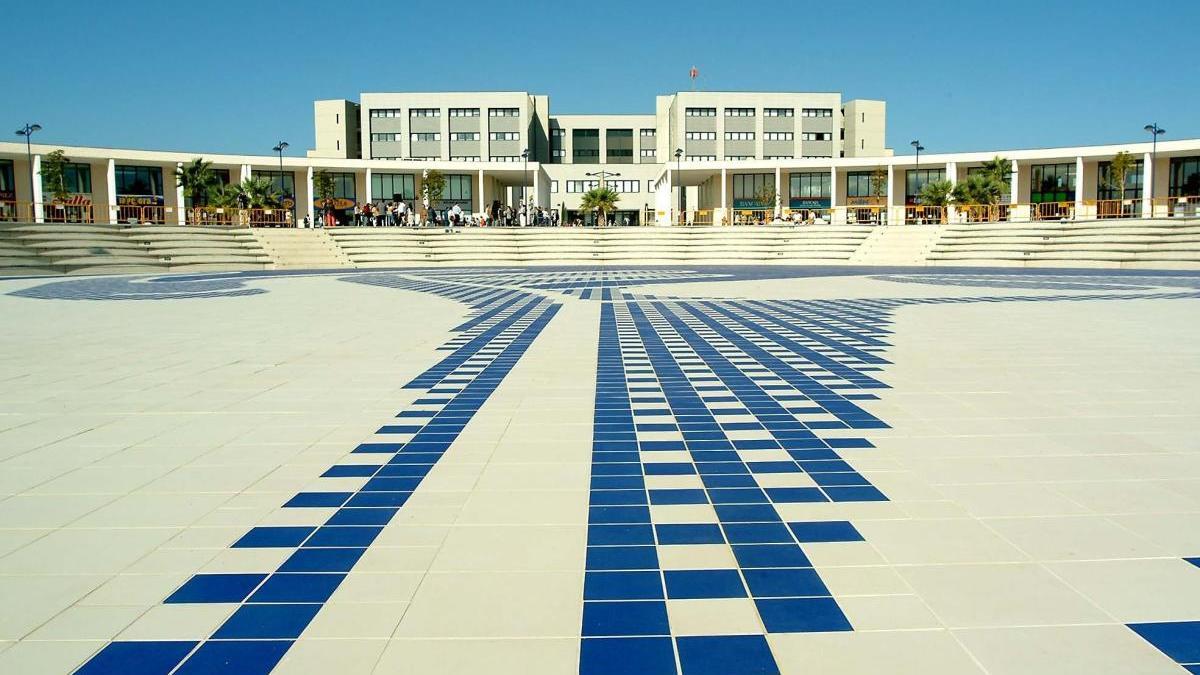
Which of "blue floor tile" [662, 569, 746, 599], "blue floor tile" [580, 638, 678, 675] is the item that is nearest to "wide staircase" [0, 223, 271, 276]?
"blue floor tile" [662, 569, 746, 599]

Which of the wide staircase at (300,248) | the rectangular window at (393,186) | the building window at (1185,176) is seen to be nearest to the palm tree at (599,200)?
the rectangular window at (393,186)

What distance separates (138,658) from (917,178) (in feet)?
221

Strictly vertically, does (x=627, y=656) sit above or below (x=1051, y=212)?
below

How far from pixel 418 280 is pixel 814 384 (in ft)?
66.7

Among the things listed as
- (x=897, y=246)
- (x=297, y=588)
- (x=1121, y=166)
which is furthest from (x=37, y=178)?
(x=1121, y=166)

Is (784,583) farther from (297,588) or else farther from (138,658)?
(138,658)

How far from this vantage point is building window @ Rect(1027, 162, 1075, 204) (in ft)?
198

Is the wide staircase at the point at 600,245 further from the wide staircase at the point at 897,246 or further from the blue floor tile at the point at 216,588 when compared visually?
the blue floor tile at the point at 216,588

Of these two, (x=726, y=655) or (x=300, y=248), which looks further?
(x=300, y=248)

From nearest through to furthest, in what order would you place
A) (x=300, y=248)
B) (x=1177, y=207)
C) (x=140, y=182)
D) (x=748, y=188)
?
1. (x=1177, y=207)
2. (x=300, y=248)
3. (x=140, y=182)
4. (x=748, y=188)

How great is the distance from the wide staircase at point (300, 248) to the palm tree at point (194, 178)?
14097 millimetres

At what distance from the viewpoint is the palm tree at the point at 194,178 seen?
52375 mm

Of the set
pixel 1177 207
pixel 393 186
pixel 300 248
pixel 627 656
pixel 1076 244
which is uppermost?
pixel 393 186

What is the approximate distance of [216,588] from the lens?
313 cm
